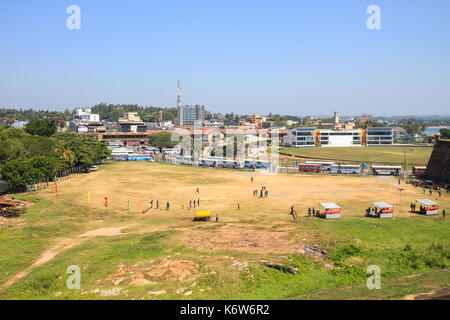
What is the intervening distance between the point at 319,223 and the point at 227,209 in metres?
13.4

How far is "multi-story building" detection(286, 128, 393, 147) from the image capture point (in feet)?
509

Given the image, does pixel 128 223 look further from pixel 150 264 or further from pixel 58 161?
pixel 58 161

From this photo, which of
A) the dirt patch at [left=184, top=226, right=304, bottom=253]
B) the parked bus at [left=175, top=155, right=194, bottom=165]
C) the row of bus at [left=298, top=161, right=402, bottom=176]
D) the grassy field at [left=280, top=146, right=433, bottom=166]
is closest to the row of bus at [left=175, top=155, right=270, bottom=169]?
the parked bus at [left=175, top=155, right=194, bottom=165]

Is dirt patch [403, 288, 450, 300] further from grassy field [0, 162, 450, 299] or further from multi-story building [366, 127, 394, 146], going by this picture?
multi-story building [366, 127, 394, 146]

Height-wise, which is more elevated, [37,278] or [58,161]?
[58,161]

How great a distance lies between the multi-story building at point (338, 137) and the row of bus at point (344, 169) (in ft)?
242

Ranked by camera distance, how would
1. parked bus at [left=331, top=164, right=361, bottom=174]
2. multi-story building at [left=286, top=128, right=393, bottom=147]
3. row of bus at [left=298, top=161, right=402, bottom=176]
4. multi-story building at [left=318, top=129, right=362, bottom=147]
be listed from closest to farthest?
1. row of bus at [left=298, top=161, right=402, bottom=176]
2. parked bus at [left=331, top=164, right=361, bottom=174]
3. multi-story building at [left=286, top=128, right=393, bottom=147]
4. multi-story building at [left=318, top=129, right=362, bottom=147]

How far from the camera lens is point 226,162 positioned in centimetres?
9456

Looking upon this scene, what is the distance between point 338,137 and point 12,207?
469 ft

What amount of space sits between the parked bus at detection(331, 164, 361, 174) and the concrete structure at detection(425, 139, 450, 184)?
1412cm

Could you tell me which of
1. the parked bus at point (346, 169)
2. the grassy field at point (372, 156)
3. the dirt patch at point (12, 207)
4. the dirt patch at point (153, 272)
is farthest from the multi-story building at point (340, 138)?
the dirt patch at point (153, 272)

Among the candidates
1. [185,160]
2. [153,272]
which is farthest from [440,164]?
[185,160]

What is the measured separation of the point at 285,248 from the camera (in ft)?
94.5
